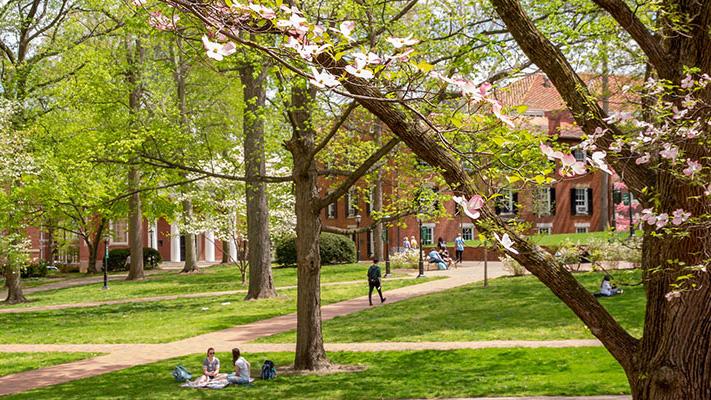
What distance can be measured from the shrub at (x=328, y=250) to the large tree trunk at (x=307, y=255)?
29.5 metres

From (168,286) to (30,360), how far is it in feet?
63.3

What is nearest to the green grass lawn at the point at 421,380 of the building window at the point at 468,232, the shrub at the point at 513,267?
the shrub at the point at 513,267

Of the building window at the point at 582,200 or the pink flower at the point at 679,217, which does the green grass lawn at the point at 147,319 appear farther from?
the building window at the point at 582,200

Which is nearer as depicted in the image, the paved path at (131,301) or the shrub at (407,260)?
the paved path at (131,301)

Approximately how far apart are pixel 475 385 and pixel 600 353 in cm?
338

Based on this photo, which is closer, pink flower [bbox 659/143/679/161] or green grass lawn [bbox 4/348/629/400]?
pink flower [bbox 659/143/679/161]

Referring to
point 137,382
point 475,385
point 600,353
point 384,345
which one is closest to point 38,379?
point 137,382

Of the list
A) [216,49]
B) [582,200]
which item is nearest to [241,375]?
[216,49]

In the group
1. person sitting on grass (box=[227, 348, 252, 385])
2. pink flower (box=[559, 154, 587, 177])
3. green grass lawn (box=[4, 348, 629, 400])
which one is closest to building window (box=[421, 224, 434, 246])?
green grass lawn (box=[4, 348, 629, 400])

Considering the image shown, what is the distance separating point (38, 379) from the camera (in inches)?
579

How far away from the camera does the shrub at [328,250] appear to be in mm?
44906

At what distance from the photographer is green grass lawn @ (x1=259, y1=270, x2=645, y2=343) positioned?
17.9 metres

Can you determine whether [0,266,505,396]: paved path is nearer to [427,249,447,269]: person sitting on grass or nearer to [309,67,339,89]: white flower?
[427,249,447,269]: person sitting on grass

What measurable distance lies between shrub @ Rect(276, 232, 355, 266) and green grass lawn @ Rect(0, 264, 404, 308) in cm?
346
